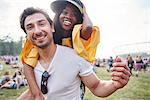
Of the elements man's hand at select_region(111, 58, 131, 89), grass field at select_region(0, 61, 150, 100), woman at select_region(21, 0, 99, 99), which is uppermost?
woman at select_region(21, 0, 99, 99)

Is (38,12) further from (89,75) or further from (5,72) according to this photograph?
(5,72)

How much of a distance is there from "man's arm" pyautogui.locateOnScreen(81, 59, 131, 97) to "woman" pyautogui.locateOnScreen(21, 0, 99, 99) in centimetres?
7

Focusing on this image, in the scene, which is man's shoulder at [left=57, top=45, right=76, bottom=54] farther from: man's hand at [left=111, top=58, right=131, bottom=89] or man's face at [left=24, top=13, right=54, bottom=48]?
man's hand at [left=111, top=58, right=131, bottom=89]

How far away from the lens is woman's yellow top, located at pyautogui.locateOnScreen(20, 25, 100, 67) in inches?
44.0

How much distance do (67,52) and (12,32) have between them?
2.50 ft

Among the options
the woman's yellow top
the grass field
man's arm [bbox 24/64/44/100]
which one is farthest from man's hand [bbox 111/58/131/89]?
the grass field

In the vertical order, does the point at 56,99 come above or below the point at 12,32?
below

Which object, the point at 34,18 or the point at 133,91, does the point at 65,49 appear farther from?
the point at 133,91

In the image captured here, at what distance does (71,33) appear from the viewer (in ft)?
3.83

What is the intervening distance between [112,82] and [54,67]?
204mm

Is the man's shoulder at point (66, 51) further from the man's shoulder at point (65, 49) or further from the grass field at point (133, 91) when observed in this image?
the grass field at point (133, 91)

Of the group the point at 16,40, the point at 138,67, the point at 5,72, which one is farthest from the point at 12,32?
the point at 138,67

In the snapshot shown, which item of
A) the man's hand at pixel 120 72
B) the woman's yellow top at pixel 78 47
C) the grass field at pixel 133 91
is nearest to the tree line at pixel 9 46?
the grass field at pixel 133 91

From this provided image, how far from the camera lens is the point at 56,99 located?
1.14 meters
